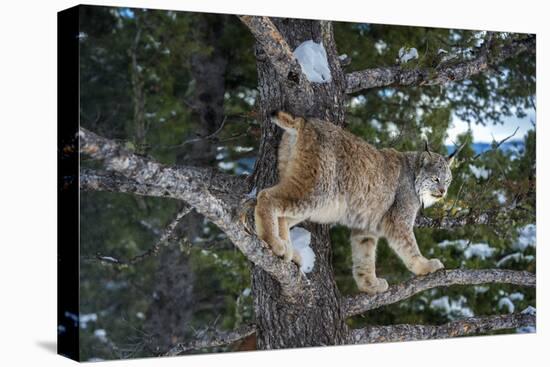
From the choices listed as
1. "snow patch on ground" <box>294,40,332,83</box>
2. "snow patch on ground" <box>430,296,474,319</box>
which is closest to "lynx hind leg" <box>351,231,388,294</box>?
"snow patch on ground" <box>294,40,332,83</box>

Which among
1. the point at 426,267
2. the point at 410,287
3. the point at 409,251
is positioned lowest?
the point at 410,287

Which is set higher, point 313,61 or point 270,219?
point 313,61

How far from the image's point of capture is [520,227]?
24.0 ft

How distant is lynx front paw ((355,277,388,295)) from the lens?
6.38 m

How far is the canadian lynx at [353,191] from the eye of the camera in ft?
17.8

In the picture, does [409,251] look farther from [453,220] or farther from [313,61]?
[313,61]

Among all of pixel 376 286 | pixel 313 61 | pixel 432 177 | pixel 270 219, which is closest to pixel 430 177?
pixel 432 177

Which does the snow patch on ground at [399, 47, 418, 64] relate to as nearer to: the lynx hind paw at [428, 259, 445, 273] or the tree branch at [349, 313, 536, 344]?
the lynx hind paw at [428, 259, 445, 273]

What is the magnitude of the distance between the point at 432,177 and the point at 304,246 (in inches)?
52.6

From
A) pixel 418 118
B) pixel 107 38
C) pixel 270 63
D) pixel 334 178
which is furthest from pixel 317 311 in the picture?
pixel 107 38

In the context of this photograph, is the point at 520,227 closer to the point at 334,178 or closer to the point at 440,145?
the point at 440,145

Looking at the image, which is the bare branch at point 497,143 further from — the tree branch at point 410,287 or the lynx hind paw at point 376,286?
the lynx hind paw at point 376,286

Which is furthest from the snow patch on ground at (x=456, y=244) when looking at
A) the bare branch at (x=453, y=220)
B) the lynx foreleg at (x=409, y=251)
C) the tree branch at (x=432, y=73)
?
the tree branch at (x=432, y=73)

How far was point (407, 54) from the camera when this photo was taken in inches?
263
